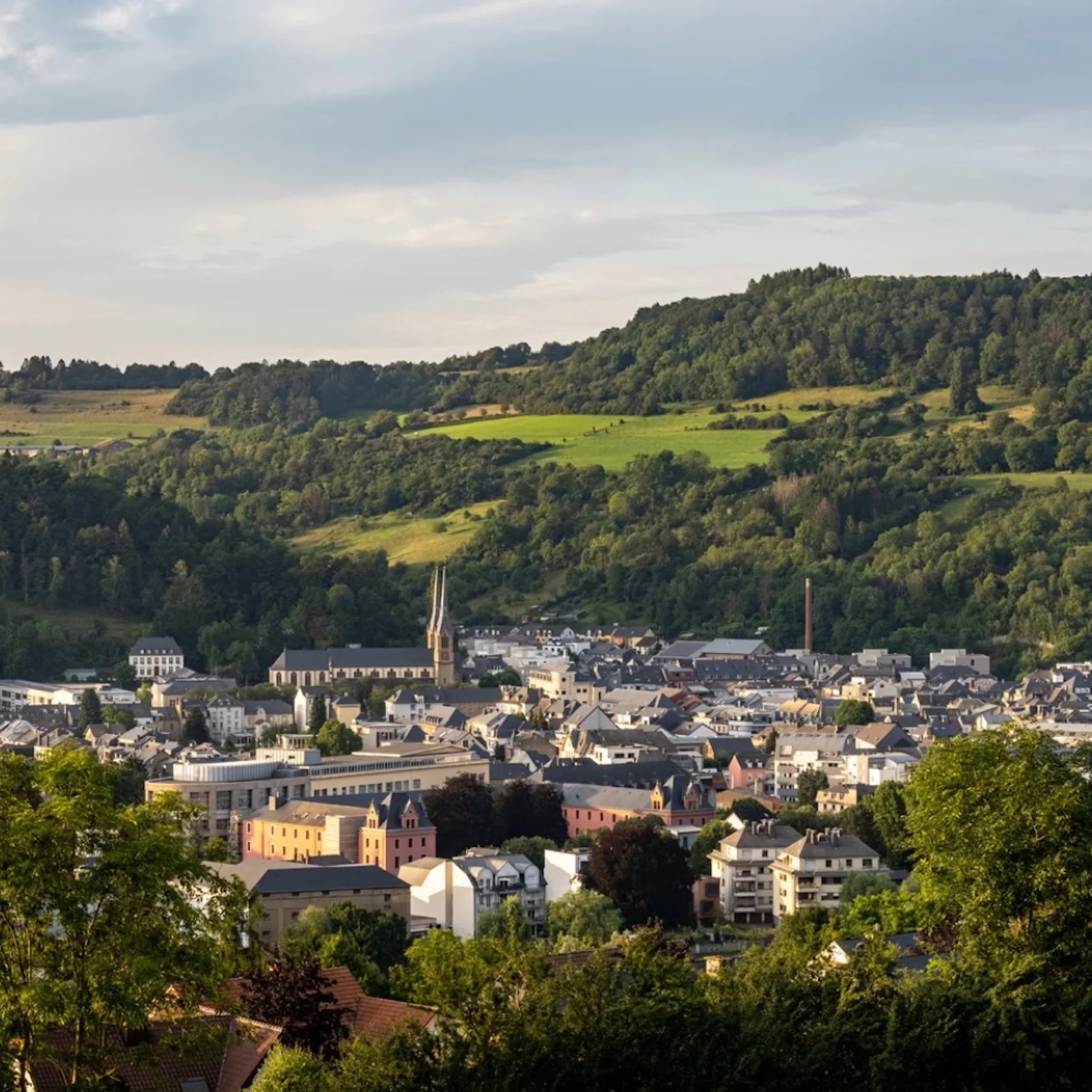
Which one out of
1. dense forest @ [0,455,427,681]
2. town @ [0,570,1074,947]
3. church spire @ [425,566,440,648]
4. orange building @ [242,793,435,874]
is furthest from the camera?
dense forest @ [0,455,427,681]

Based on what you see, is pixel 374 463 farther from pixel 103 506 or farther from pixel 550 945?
pixel 550 945

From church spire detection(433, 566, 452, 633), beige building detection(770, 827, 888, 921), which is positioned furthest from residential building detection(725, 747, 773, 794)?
church spire detection(433, 566, 452, 633)

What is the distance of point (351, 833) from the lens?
73.4 m

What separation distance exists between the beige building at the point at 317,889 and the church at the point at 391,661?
57255 millimetres

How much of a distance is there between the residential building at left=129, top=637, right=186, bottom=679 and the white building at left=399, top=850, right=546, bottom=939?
5301 cm

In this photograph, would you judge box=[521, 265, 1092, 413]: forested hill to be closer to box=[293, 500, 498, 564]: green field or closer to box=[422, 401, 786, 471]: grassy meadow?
box=[422, 401, 786, 471]: grassy meadow

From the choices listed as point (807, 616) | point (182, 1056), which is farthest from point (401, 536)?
point (182, 1056)

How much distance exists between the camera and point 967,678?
119062 mm

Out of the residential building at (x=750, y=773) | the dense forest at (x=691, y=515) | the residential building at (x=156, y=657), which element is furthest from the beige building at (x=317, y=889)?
the dense forest at (x=691, y=515)

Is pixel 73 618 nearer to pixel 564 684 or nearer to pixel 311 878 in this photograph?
pixel 564 684

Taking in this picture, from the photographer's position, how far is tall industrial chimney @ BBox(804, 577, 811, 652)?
134500mm

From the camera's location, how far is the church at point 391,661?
12044 centimetres

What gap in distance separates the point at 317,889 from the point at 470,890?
15.0 ft

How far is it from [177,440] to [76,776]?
6530 inches
